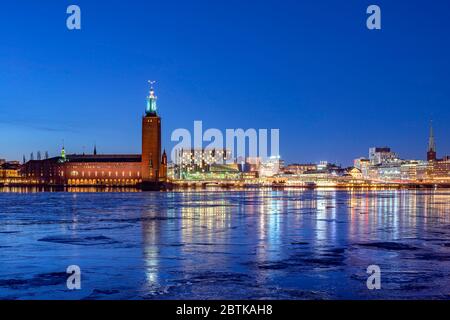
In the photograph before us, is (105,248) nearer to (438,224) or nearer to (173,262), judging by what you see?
(173,262)

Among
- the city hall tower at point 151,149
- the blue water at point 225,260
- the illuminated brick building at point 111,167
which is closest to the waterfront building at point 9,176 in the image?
the illuminated brick building at point 111,167

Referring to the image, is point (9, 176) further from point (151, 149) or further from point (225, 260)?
point (225, 260)

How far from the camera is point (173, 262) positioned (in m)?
14.9

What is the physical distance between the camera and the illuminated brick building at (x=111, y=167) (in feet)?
506

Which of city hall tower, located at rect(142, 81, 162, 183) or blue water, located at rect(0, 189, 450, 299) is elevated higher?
city hall tower, located at rect(142, 81, 162, 183)

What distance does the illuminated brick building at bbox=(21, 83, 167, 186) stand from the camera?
6073 inches

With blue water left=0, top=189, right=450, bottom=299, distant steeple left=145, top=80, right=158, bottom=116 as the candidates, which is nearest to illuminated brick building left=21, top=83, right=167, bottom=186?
distant steeple left=145, top=80, right=158, bottom=116

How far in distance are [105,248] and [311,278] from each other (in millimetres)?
7264

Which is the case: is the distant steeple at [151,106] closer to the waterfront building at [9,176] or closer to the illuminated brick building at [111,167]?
the illuminated brick building at [111,167]

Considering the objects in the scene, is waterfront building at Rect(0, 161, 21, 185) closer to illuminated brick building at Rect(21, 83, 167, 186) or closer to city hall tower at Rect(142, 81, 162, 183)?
illuminated brick building at Rect(21, 83, 167, 186)

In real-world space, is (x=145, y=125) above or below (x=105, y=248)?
above
